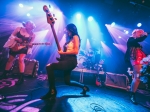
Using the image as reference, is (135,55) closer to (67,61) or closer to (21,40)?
(67,61)

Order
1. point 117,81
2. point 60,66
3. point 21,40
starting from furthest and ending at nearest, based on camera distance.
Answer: point 117,81
point 21,40
point 60,66

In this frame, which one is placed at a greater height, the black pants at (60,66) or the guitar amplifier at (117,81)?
the black pants at (60,66)

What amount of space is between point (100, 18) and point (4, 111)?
29.8 ft

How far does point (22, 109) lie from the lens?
261 centimetres

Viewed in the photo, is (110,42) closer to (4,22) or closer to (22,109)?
(4,22)

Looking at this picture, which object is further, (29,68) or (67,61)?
(29,68)

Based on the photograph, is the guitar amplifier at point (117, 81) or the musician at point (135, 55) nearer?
the musician at point (135, 55)

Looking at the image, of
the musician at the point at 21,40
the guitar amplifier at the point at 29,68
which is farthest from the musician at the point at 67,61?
the guitar amplifier at the point at 29,68

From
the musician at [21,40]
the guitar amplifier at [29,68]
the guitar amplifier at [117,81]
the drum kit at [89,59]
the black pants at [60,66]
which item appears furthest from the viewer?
the drum kit at [89,59]

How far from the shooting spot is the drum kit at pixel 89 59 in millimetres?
8141

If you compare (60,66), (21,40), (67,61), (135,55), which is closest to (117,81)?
(135,55)

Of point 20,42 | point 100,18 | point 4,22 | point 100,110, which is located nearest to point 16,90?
point 20,42

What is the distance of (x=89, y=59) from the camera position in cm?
839

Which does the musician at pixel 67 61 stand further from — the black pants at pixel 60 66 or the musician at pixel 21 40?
the musician at pixel 21 40
